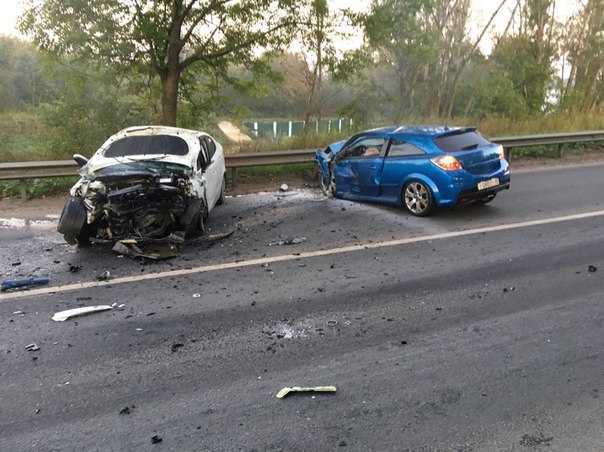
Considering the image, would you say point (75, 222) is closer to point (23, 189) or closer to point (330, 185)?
point (23, 189)

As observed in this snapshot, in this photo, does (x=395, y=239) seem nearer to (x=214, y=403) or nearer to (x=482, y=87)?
(x=214, y=403)

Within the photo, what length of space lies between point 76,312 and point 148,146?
3934 mm

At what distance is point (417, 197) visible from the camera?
27.3ft

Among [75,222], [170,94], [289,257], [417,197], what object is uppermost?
[170,94]

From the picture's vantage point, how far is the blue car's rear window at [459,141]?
8.07m

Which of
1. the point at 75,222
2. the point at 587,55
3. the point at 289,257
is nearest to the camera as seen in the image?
the point at 289,257

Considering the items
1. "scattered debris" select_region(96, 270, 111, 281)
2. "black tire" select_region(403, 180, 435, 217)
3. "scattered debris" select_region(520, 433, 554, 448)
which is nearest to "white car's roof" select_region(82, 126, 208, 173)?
"scattered debris" select_region(96, 270, 111, 281)

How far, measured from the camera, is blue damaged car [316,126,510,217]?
25.8ft

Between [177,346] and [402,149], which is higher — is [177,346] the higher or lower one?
the lower one

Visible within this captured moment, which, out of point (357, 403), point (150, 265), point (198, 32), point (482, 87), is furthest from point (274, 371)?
point (482, 87)

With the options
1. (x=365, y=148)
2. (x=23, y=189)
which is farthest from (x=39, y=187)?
(x=365, y=148)

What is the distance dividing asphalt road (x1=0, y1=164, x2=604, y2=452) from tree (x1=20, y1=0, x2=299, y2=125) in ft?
22.3

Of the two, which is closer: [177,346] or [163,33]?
[177,346]

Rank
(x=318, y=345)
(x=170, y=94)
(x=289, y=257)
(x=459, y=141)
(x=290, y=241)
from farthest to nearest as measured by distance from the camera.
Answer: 1. (x=170, y=94)
2. (x=459, y=141)
3. (x=290, y=241)
4. (x=289, y=257)
5. (x=318, y=345)
